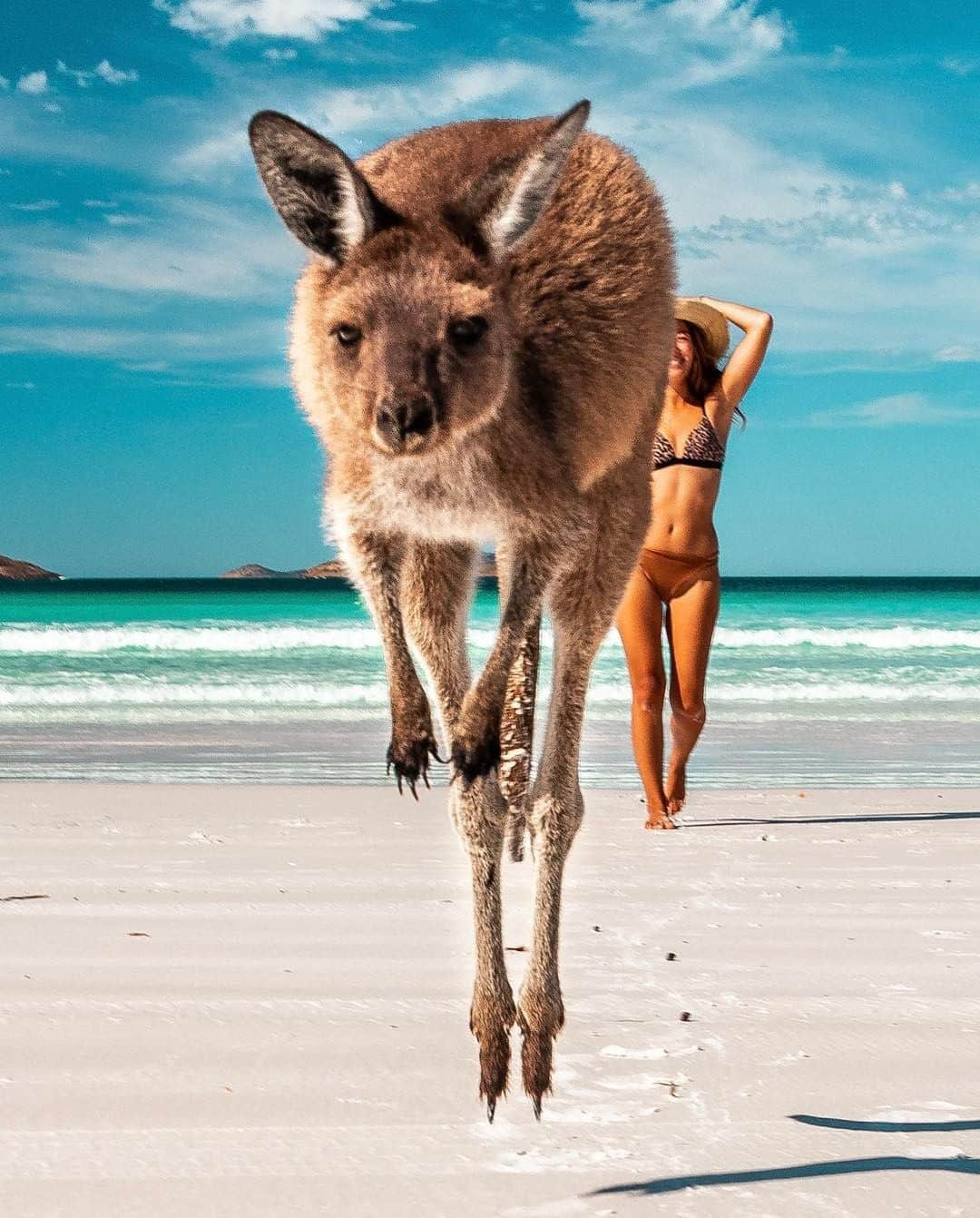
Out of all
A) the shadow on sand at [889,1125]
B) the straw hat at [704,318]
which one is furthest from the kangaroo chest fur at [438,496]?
the shadow on sand at [889,1125]

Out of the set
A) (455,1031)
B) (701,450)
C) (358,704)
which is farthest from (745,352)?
(358,704)

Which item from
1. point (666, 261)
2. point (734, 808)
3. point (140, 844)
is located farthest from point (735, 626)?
point (666, 261)

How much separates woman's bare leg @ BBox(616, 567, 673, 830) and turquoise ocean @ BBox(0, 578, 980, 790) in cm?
194

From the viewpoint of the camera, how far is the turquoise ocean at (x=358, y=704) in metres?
10.0

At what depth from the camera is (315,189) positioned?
1.59 meters

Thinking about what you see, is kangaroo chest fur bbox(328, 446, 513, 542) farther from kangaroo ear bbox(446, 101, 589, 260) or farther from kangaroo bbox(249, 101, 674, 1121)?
kangaroo ear bbox(446, 101, 589, 260)

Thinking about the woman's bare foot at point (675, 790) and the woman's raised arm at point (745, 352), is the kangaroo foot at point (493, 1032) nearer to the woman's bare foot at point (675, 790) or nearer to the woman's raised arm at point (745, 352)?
the woman's raised arm at point (745, 352)

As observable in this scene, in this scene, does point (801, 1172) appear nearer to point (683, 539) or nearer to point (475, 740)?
point (475, 740)

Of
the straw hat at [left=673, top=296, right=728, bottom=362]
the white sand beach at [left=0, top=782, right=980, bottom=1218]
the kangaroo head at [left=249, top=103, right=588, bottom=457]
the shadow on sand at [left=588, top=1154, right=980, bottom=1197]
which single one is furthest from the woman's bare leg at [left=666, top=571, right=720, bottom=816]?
the kangaroo head at [left=249, top=103, right=588, bottom=457]

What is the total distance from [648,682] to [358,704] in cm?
862

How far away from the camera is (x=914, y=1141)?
3047mm

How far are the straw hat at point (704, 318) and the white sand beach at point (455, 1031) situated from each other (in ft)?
5.24

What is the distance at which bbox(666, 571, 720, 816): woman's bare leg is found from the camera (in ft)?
20.2

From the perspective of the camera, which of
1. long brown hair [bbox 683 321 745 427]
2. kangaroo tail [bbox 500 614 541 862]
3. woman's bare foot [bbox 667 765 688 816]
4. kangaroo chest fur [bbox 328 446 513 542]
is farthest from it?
woman's bare foot [bbox 667 765 688 816]
